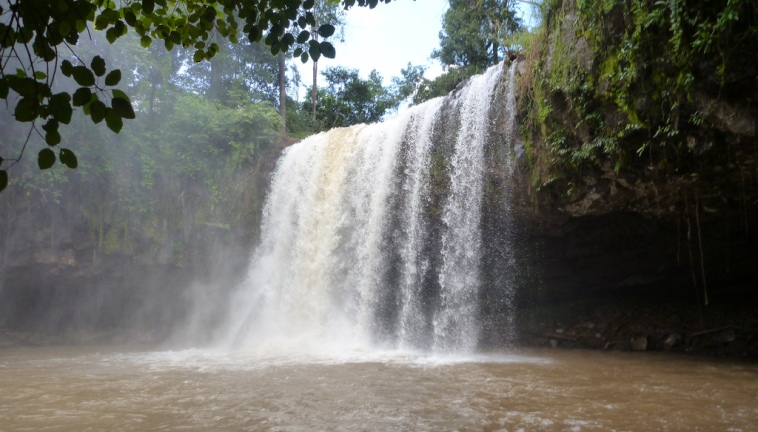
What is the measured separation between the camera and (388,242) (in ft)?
37.9

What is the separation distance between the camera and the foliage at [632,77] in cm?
580

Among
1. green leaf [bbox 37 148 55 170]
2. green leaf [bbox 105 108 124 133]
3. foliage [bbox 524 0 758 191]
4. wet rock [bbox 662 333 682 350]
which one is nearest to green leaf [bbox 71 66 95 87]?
green leaf [bbox 105 108 124 133]

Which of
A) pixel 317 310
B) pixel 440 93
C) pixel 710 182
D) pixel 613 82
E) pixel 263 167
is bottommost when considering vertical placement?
pixel 317 310

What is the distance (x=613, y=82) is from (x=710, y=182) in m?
2.01

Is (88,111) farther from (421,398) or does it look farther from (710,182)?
(710,182)

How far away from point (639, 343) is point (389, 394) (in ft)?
22.4

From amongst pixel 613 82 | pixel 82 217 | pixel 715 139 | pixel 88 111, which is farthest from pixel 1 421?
pixel 82 217

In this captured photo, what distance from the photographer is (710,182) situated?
7.27 metres

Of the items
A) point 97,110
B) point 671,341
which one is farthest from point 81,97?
point 671,341

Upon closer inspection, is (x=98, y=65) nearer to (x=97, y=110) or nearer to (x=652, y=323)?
(x=97, y=110)

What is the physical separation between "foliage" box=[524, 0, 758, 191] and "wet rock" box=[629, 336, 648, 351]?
4471 mm

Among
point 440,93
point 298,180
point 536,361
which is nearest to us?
point 536,361

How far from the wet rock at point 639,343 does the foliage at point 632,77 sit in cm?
447

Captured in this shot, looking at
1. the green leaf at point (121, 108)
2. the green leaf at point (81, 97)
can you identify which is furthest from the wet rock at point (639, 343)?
the green leaf at point (81, 97)
